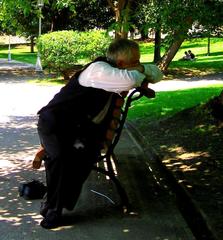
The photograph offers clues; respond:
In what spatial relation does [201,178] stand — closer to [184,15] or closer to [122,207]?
[122,207]

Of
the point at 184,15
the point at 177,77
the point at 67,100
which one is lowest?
the point at 177,77

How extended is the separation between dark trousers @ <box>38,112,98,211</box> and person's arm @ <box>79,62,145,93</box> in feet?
1.58

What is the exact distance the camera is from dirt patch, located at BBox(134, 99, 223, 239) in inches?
217

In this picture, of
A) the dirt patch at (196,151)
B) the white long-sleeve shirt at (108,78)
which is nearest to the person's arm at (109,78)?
the white long-sleeve shirt at (108,78)

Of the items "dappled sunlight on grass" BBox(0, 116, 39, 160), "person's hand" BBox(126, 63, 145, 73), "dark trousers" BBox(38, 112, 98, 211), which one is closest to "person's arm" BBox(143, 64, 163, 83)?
"person's hand" BBox(126, 63, 145, 73)

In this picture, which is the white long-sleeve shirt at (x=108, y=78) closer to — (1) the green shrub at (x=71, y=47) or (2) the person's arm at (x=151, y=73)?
(2) the person's arm at (x=151, y=73)

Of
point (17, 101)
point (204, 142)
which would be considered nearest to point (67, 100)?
point (204, 142)

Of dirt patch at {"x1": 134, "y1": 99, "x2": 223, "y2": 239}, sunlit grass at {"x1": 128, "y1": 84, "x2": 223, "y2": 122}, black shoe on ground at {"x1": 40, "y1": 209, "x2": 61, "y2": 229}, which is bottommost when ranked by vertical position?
sunlit grass at {"x1": 128, "y1": 84, "x2": 223, "y2": 122}

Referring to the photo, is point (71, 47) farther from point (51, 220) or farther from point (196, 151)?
point (51, 220)

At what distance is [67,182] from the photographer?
15.4ft

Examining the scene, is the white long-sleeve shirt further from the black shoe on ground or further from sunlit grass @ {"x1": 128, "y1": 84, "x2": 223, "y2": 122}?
sunlit grass @ {"x1": 128, "y1": 84, "x2": 223, "y2": 122}

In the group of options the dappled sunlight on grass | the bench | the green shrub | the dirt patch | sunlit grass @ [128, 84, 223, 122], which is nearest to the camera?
the bench

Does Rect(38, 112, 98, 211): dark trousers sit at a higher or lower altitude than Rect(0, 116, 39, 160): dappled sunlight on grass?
higher

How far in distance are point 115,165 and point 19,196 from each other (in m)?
1.64
